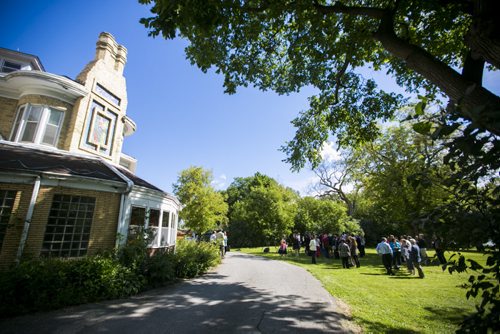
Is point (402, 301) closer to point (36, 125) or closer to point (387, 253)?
point (387, 253)

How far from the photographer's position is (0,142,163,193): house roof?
842 centimetres

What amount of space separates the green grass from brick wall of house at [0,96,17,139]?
17688 mm

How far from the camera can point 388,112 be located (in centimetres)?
1009

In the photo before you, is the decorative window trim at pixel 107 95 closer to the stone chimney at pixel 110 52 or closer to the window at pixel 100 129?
the window at pixel 100 129

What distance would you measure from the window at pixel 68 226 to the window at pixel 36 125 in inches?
211

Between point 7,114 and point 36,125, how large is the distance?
2.43 meters

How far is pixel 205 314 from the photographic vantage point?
634 centimetres

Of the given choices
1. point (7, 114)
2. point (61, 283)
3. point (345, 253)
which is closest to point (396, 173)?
point (345, 253)

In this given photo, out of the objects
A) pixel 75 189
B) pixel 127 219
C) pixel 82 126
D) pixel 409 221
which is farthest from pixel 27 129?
pixel 409 221

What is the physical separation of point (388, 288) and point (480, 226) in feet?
28.6

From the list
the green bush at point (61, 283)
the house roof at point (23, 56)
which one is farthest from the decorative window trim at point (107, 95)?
the green bush at point (61, 283)

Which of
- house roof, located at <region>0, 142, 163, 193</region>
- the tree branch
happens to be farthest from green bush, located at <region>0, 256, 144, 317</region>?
the tree branch

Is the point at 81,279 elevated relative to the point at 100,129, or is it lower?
lower

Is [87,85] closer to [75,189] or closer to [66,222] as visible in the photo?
[75,189]
